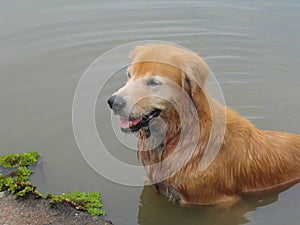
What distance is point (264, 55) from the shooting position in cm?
977

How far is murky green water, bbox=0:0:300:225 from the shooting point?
239 inches

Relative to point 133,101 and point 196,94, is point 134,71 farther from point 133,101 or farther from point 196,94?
point 196,94

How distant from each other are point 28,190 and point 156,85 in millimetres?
2094

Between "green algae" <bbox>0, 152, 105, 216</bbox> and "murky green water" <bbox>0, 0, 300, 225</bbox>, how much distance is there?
188 mm

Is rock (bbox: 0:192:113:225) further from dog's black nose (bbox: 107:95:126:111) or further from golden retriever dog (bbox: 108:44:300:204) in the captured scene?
dog's black nose (bbox: 107:95:126:111)

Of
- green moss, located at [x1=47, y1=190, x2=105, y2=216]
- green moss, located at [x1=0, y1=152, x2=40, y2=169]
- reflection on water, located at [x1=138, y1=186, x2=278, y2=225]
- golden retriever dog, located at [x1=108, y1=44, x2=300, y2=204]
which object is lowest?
reflection on water, located at [x1=138, y1=186, x2=278, y2=225]

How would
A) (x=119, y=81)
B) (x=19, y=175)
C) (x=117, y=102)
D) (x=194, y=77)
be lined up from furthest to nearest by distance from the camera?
(x=119, y=81), (x=19, y=175), (x=194, y=77), (x=117, y=102)

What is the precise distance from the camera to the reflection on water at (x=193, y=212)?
579 centimetres

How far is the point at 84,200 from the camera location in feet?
19.2

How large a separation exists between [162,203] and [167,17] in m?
6.17

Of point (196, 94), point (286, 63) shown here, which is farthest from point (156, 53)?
point (286, 63)

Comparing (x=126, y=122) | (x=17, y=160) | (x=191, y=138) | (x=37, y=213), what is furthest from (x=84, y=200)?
(x=191, y=138)

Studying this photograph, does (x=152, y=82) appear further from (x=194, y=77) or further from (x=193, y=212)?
(x=193, y=212)

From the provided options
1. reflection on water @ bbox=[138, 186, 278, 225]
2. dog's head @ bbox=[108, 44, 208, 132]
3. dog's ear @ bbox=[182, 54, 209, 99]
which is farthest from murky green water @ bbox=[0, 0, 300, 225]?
dog's ear @ bbox=[182, 54, 209, 99]
